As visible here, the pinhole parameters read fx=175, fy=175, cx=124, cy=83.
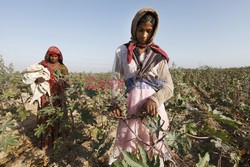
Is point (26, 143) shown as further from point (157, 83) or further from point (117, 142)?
point (157, 83)

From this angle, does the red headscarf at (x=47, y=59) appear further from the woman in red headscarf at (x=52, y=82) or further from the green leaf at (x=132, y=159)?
the green leaf at (x=132, y=159)

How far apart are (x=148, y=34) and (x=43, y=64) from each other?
199 cm

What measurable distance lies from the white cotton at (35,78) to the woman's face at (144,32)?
1.83 meters

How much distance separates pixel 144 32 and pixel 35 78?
6.41ft

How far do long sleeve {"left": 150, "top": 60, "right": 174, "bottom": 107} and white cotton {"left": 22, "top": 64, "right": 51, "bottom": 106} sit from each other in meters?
1.97

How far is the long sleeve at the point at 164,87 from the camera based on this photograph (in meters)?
1.36

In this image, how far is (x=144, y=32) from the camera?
1.46 metres

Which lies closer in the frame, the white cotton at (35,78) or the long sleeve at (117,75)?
the long sleeve at (117,75)

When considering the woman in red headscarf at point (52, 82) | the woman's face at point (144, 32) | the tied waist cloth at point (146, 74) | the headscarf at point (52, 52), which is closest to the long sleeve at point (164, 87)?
the tied waist cloth at point (146, 74)

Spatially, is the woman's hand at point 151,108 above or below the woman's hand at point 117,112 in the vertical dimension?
above

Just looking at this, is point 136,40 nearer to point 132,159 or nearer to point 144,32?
point 144,32

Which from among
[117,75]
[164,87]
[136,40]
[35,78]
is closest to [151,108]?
[164,87]

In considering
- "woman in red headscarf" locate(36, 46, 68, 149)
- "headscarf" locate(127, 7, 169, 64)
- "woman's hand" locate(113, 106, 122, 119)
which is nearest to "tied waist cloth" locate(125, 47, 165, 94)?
"headscarf" locate(127, 7, 169, 64)

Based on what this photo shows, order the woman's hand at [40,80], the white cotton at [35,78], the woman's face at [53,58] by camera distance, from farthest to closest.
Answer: the woman's face at [53,58] < the woman's hand at [40,80] < the white cotton at [35,78]
